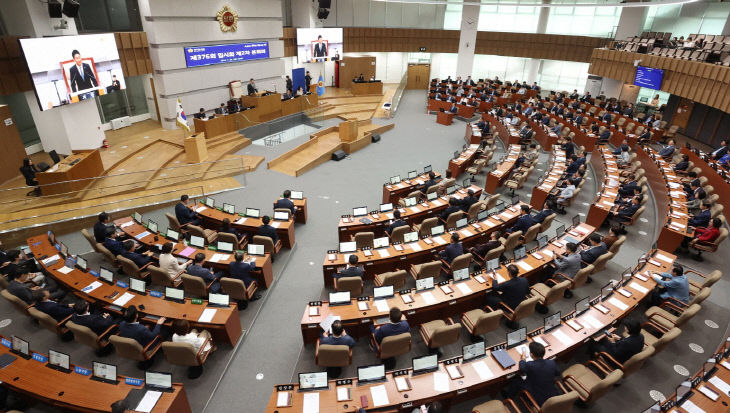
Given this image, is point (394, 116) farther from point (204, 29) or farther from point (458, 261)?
point (458, 261)

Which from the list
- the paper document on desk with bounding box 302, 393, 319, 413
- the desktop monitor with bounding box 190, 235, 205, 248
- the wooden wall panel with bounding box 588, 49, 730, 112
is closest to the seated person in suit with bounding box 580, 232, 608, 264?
the paper document on desk with bounding box 302, 393, 319, 413

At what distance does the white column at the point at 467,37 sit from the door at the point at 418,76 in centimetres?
287

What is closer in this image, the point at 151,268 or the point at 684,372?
the point at 684,372

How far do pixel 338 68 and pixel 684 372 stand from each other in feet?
82.5

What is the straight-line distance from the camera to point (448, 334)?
625 cm

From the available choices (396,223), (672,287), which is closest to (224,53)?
(396,223)

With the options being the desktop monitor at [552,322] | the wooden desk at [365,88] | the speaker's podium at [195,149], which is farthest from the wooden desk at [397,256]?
the wooden desk at [365,88]

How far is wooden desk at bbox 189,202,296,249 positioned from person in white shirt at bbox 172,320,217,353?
3.47m

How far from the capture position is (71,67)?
A: 12.4m

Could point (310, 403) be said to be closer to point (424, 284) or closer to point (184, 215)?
point (424, 284)

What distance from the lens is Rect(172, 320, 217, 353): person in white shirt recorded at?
5.91m

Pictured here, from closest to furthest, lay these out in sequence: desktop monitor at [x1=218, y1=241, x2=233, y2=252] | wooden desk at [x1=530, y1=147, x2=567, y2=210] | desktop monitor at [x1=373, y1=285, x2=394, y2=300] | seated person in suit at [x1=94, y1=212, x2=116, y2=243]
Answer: desktop monitor at [x1=373, y1=285, x2=394, y2=300]
desktop monitor at [x1=218, y1=241, x2=233, y2=252]
seated person in suit at [x1=94, y1=212, x2=116, y2=243]
wooden desk at [x1=530, y1=147, x2=567, y2=210]

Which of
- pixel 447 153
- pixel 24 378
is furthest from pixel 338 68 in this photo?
pixel 24 378

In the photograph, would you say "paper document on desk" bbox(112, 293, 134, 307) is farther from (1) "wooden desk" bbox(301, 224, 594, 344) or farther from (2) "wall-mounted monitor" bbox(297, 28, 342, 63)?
(2) "wall-mounted monitor" bbox(297, 28, 342, 63)
